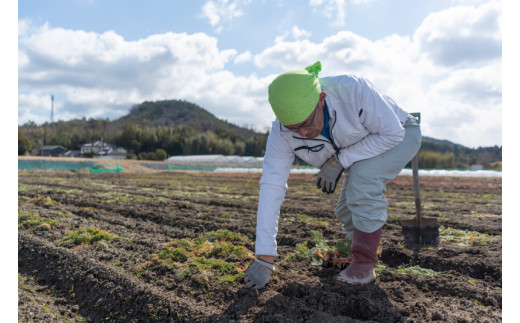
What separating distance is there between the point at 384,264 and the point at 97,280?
2532mm

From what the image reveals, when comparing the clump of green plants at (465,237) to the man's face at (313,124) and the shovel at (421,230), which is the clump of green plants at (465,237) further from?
the man's face at (313,124)

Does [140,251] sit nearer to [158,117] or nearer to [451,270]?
[451,270]

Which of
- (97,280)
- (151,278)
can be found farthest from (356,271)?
(97,280)

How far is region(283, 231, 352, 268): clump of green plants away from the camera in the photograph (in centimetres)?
304

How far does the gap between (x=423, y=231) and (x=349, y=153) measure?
6.41ft

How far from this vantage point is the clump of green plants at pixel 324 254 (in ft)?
9.96

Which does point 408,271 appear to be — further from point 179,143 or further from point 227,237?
point 179,143

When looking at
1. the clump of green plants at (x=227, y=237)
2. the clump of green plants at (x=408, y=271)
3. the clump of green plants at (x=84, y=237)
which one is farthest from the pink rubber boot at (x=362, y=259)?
the clump of green plants at (x=84, y=237)

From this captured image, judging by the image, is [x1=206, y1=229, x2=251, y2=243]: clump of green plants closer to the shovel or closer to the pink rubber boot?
the pink rubber boot

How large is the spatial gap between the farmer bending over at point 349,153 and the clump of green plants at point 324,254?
0.37 meters

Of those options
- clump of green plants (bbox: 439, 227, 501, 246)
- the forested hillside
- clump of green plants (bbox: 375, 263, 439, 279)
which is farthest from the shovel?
the forested hillside

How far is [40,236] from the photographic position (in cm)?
406

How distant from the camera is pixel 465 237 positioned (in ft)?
14.2

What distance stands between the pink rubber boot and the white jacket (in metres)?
0.55
